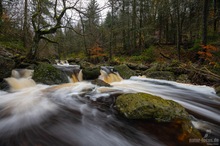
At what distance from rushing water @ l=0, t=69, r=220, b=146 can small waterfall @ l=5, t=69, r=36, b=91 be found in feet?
2.10

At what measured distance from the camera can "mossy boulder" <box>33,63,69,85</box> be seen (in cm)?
669

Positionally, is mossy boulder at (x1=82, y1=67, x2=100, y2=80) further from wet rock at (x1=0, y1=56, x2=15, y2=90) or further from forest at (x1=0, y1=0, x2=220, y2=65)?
wet rock at (x1=0, y1=56, x2=15, y2=90)

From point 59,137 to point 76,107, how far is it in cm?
159

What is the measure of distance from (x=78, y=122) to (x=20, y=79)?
4.69m

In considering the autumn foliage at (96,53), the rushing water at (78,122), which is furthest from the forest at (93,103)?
the autumn foliage at (96,53)

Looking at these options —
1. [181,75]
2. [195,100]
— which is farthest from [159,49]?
[195,100]

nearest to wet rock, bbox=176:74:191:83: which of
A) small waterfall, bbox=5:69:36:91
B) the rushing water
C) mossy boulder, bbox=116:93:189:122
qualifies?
the rushing water

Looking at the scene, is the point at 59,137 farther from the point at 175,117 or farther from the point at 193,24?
the point at 193,24

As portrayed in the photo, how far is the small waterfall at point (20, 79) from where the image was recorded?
589cm

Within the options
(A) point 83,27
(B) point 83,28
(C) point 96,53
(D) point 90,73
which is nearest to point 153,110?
(D) point 90,73

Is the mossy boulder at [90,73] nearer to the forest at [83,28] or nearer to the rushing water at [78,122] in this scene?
the forest at [83,28]

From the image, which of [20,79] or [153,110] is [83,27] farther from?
[153,110]

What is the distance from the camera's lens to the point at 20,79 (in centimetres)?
634

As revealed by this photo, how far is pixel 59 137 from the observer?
2.64 m
